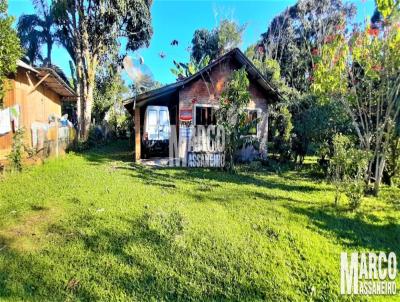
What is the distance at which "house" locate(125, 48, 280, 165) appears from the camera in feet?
40.6

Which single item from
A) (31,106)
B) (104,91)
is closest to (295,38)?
(104,91)

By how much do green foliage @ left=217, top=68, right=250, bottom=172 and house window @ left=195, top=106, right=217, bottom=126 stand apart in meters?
2.14

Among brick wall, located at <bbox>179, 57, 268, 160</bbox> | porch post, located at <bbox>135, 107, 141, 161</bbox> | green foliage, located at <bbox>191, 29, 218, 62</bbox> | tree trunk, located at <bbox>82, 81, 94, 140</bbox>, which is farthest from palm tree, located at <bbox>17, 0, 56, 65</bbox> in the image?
brick wall, located at <bbox>179, 57, 268, 160</bbox>

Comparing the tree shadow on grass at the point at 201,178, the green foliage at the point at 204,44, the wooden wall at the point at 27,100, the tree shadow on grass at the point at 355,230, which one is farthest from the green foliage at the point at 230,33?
the tree shadow on grass at the point at 355,230

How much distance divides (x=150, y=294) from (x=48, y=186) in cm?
543

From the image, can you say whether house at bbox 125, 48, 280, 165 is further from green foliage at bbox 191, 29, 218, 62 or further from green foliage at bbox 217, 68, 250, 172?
green foliage at bbox 191, 29, 218, 62

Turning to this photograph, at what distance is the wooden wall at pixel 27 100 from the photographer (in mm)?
10070

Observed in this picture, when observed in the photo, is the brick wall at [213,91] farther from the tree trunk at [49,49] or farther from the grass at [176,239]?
the tree trunk at [49,49]

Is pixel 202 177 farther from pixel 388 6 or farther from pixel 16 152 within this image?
pixel 388 6

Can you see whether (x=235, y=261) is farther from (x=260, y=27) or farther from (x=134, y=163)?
(x=260, y=27)

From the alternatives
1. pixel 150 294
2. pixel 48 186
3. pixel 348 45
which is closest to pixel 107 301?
pixel 150 294

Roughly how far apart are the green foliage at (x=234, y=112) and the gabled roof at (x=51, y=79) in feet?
24.7

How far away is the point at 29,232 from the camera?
5.14 metres

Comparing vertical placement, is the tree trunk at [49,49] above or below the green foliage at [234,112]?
above
